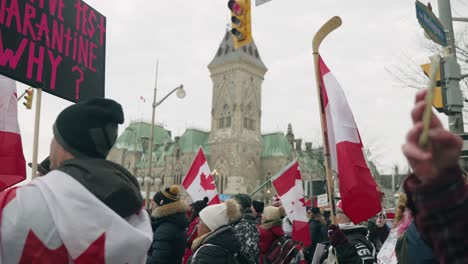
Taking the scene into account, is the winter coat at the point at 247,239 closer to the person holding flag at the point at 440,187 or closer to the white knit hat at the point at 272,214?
the white knit hat at the point at 272,214

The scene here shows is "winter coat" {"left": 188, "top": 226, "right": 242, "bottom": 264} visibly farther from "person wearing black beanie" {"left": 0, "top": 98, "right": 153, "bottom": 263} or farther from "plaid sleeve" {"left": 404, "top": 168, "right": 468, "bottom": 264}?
"plaid sleeve" {"left": 404, "top": 168, "right": 468, "bottom": 264}

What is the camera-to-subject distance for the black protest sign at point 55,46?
10.7ft

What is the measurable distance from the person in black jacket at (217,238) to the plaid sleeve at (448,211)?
2.93m

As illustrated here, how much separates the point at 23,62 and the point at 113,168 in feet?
5.50

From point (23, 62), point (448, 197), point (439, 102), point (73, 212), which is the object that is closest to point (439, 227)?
point (448, 197)

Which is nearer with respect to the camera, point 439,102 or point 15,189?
point 15,189

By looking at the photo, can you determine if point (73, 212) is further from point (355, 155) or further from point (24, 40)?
point (355, 155)

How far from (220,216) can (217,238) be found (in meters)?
0.35

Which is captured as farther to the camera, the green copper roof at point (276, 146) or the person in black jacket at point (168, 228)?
the green copper roof at point (276, 146)

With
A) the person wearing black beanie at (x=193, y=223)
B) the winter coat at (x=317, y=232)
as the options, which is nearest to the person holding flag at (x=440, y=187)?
the person wearing black beanie at (x=193, y=223)

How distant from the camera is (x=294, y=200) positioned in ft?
28.5

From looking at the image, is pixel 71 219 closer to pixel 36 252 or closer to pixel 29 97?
Answer: pixel 36 252

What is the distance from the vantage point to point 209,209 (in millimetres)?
4527

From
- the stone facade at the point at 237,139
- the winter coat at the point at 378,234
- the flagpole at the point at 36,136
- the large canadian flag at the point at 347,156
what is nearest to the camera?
the flagpole at the point at 36,136
